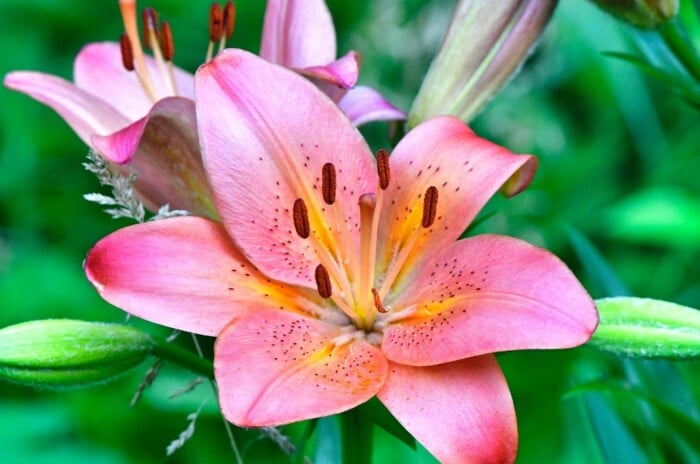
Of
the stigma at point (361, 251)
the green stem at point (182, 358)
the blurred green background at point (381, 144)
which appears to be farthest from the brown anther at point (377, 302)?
the blurred green background at point (381, 144)

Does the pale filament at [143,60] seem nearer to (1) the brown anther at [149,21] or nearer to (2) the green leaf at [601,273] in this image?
(1) the brown anther at [149,21]

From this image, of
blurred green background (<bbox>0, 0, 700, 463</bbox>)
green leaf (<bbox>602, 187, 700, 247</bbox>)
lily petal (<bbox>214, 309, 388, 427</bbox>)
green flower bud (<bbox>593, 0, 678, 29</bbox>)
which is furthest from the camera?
green leaf (<bbox>602, 187, 700, 247</bbox>)

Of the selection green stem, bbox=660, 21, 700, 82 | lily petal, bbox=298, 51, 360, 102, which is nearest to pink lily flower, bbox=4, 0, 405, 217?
lily petal, bbox=298, 51, 360, 102

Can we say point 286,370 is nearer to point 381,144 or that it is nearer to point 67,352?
point 67,352

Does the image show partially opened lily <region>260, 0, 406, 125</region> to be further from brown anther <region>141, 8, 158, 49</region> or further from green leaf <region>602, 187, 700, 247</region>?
green leaf <region>602, 187, 700, 247</region>

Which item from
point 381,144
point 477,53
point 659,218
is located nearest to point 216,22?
point 477,53

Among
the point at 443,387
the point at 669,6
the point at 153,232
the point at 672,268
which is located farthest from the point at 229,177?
the point at 672,268
